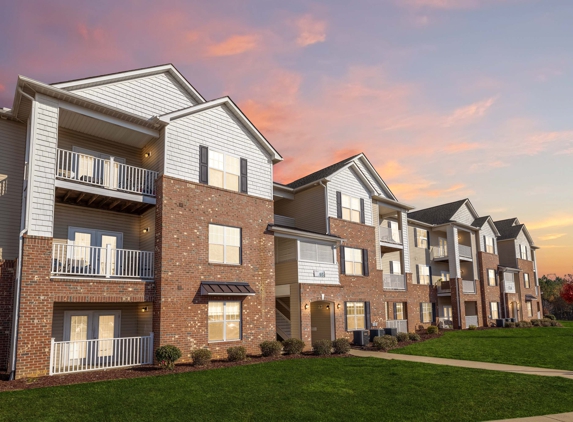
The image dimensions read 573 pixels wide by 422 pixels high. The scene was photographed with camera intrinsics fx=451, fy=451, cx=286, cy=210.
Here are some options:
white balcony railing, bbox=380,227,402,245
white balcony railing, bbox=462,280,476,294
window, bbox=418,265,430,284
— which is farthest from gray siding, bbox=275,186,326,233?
white balcony railing, bbox=462,280,476,294

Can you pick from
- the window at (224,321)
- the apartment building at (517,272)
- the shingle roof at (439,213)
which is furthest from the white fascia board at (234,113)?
the apartment building at (517,272)

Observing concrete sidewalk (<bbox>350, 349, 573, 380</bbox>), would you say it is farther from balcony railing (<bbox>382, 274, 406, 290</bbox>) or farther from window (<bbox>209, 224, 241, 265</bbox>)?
balcony railing (<bbox>382, 274, 406, 290</bbox>)

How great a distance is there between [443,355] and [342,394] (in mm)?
10366

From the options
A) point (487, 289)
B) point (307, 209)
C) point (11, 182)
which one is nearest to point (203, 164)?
point (11, 182)

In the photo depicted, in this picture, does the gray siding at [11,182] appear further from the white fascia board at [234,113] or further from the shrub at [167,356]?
the shrub at [167,356]

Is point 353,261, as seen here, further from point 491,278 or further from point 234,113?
point 491,278

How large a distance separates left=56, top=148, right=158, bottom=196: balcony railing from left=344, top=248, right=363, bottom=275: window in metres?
13.5

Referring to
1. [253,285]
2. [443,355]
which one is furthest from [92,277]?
[443,355]

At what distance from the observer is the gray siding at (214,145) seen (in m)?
19.9

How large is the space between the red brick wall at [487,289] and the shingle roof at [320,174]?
68.9ft

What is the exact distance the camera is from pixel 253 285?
2144 cm

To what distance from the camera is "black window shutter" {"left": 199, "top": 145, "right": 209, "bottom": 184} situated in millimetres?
20594

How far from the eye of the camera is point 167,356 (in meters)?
16.7

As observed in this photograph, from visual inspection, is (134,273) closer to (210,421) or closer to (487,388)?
(210,421)
